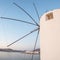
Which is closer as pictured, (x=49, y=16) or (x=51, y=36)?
(x=51, y=36)

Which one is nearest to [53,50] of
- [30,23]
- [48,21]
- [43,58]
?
[43,58]

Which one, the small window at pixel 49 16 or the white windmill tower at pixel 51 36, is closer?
the white windmill tower at pixel 51 36

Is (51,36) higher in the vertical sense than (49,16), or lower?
lower

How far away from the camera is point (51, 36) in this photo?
929 centimetres

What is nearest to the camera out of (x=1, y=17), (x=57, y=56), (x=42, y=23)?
(x=57, y=56)

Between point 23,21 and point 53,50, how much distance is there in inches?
194

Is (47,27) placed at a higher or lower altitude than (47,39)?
higher

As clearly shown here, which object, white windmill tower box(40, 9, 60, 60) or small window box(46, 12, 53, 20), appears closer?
white windmill tower box(40, 9, 60, 60)

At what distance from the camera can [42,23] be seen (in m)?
10.5

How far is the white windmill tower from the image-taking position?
29.3 feet

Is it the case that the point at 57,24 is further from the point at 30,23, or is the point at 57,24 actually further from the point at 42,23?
the point at 30,23

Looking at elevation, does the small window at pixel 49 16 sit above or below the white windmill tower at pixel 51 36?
above

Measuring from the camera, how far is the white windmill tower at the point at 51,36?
29.3 ft

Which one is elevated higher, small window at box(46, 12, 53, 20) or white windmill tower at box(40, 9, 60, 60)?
small window at box(46, 12, 53, 20)
